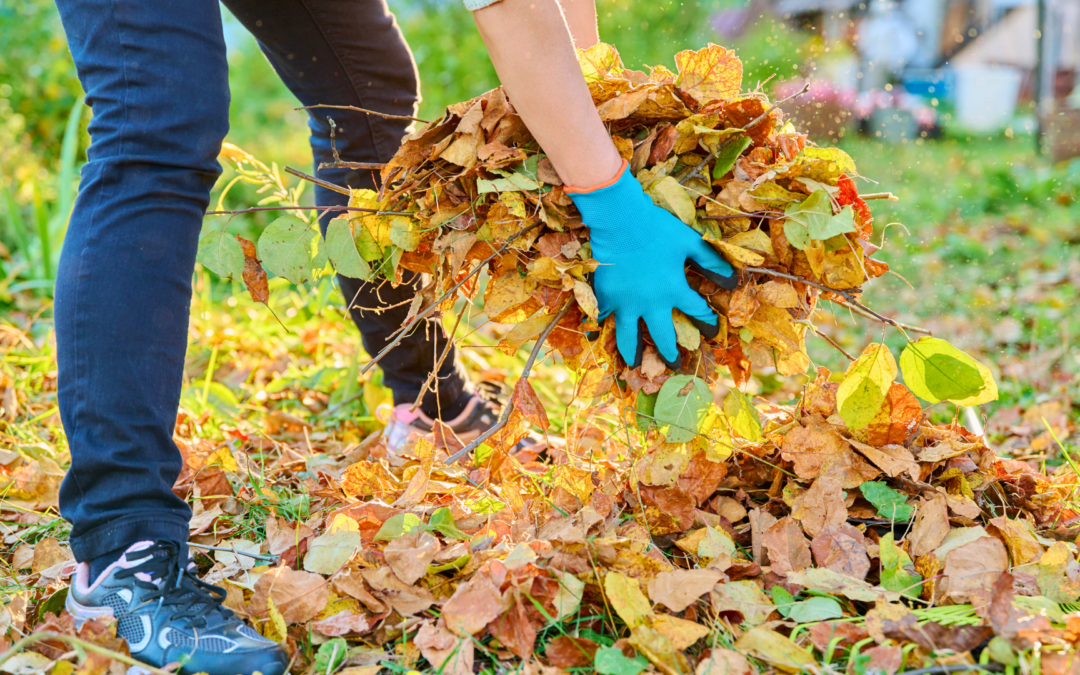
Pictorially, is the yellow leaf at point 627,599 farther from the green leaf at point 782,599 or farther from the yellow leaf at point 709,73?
the yellow leaf at point 709,73

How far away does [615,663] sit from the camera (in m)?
0.85

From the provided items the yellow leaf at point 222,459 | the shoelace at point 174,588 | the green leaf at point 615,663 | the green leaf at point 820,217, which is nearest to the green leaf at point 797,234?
the green leaf at point 820,217

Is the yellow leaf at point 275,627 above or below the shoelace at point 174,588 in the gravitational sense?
below

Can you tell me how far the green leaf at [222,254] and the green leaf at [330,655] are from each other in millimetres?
528

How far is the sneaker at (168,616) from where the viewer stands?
0.90m

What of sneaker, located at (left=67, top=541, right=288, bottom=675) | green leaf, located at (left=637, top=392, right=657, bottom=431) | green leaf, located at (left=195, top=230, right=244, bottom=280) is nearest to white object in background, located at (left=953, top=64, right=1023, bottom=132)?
green leaf, located at (left=637, top=392, right=657, bottom=431)

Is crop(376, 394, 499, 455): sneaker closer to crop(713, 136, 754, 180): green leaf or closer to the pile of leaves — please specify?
the pile of leaves

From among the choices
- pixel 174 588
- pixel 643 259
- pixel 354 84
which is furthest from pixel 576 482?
pixel 354 84

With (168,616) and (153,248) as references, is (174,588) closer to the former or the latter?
(168,616)

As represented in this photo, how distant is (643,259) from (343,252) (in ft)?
1.47

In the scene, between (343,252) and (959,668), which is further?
(343,252)

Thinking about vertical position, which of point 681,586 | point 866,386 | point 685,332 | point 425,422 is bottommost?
point 425,422

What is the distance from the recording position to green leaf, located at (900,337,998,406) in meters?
1.08

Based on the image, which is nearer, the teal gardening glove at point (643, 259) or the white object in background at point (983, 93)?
the teal gardening glove at point (643, 259)
